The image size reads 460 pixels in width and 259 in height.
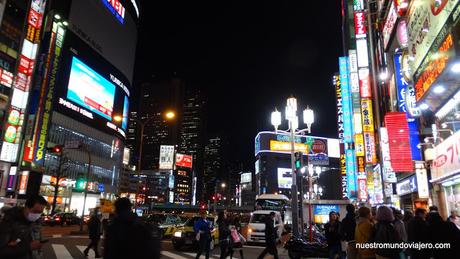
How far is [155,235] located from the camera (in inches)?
139

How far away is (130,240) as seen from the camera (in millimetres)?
3373

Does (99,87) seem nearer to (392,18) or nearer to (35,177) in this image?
(35,177)

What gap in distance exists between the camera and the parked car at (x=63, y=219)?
35.2 metres

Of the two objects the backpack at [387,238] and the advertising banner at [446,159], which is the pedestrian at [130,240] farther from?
the advertising banner at [446,159]

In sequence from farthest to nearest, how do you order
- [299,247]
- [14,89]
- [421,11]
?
1. [14,89]
2. [299,247]
3. [421,11]

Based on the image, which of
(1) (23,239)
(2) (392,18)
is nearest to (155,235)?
(1) (23,239)

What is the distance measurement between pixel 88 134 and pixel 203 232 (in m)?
58.2

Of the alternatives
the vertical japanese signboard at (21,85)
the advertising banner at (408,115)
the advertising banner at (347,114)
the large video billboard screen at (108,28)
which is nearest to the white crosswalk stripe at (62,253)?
the advertising banner at (408,115)

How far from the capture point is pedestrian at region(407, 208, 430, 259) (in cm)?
636

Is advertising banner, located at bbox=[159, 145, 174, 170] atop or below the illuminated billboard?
below

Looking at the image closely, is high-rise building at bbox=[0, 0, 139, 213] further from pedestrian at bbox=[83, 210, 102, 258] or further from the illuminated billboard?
pedestrian at bbox=[83, 210, 102, 258]

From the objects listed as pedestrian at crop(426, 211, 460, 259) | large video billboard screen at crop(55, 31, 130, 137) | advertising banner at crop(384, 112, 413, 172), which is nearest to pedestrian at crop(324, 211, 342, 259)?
pedestrian at crop(426, 211, 460, 259)

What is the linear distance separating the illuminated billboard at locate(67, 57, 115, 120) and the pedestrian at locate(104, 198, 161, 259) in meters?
60.5

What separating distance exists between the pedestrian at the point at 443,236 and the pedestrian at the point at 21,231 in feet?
20.3
